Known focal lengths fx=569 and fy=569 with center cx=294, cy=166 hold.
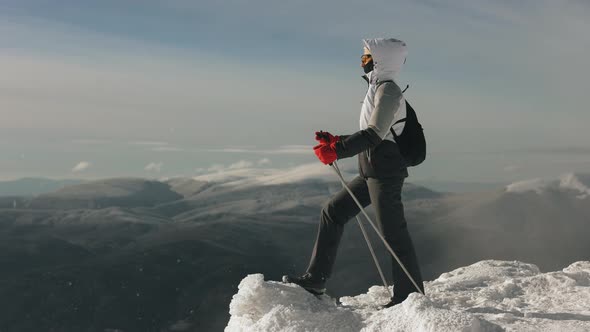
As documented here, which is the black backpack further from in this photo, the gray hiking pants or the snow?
the snow

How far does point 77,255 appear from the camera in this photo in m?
197

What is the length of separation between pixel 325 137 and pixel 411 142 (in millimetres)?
931

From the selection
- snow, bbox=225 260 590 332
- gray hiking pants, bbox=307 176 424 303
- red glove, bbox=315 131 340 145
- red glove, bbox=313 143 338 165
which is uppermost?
red glove, bbox=315 131 340 145

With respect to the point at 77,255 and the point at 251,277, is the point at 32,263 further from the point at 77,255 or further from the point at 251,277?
the point at 251,277

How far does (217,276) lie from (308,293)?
180m

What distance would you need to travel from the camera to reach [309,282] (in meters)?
6.45

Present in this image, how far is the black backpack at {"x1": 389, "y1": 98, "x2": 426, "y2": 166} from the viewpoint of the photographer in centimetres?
605

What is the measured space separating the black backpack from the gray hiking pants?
0.86 feet

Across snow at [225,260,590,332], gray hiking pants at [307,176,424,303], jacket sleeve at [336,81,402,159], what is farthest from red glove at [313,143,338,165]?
snow at [225,260,590,332]

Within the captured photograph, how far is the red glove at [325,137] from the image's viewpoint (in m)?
5.95

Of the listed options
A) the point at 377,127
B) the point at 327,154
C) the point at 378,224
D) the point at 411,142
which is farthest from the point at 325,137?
the point at 378,224

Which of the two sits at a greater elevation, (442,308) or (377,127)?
(377,127)

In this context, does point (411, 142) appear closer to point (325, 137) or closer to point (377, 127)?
point (377, 127)

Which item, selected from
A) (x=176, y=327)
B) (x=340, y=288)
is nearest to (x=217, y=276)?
(x=176, y=327)
